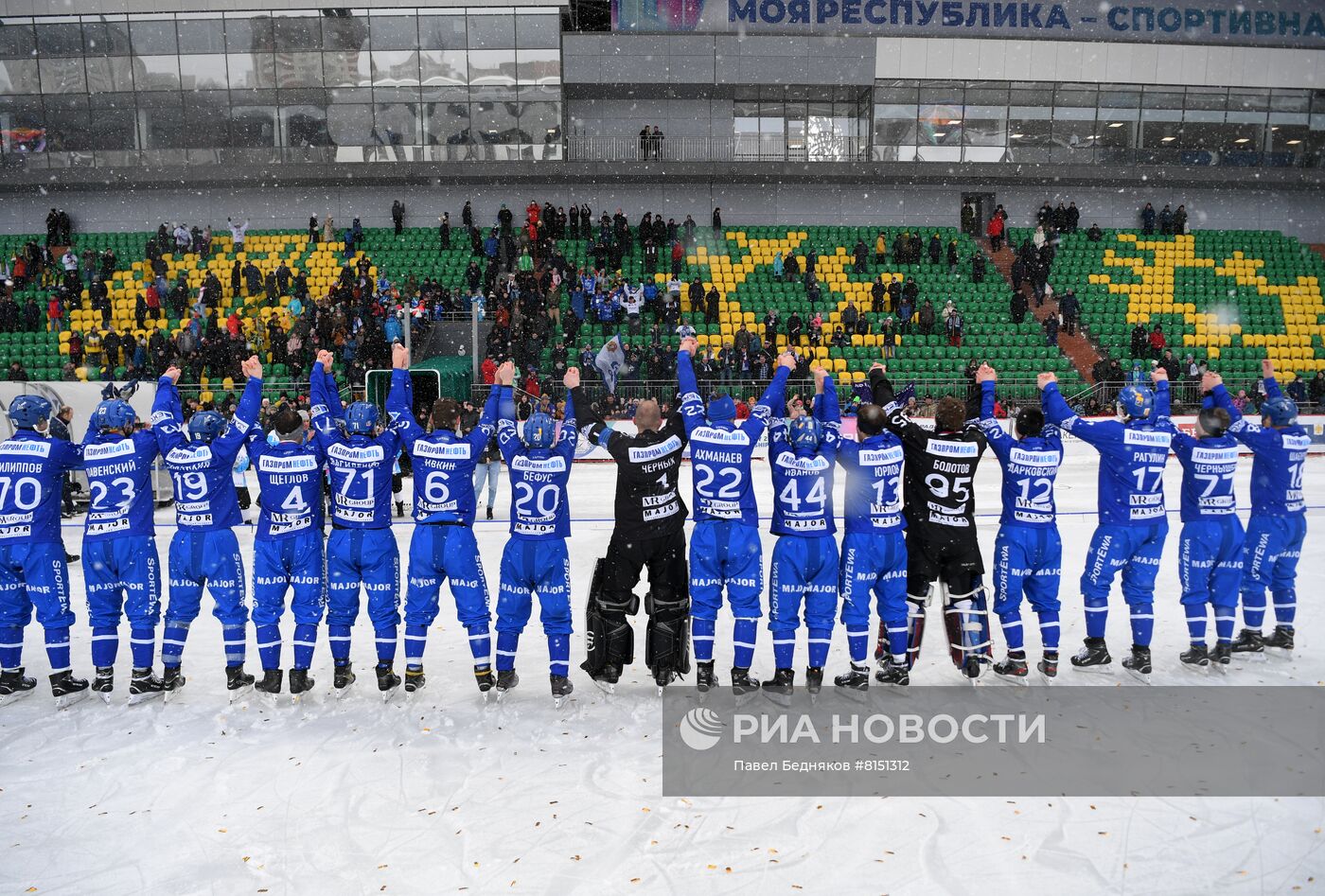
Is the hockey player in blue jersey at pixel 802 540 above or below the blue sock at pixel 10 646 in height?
above

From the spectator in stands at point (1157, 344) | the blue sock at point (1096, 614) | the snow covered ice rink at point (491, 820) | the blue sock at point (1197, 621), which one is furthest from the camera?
the spectator in stands at point (1157, 344)

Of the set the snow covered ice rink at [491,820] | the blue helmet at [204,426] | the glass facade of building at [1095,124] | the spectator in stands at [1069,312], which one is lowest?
the snow covered ice rink at [491,820]

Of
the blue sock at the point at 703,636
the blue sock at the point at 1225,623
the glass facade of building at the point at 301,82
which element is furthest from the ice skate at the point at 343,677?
the glass facade of building at the point at 301,82

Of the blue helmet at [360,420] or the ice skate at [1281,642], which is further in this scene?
the ice skate at [1281,642]

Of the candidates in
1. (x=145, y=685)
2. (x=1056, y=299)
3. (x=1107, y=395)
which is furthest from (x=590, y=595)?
(x=1056, y=299)

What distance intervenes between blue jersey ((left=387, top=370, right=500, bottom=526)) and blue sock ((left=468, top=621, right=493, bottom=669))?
2.58ft

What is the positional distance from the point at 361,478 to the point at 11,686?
326cm

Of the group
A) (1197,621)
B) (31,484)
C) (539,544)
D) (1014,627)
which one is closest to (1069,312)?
(1197,621)

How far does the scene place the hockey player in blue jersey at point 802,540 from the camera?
6656 millimetres

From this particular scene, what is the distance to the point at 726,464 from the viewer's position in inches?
260

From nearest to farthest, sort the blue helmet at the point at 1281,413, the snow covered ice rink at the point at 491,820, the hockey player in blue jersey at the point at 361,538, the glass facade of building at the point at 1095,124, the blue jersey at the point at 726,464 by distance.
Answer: the snow covered ice rink at the point at 491,820
the blue jersey at the point at 726,464
the hockey player in blue jersey at the point at 361,538
the blue helmet at the point at 1281,413
the glass facade of building at the point at 1095,124

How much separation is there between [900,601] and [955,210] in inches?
1089

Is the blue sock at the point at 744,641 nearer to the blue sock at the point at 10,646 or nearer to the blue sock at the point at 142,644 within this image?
the blue sock at the point at 142,644

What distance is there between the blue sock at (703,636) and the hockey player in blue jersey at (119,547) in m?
4.03
